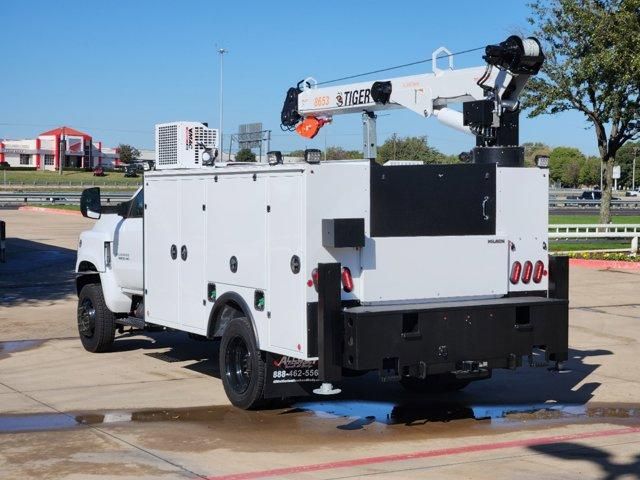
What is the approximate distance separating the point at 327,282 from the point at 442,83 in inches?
158

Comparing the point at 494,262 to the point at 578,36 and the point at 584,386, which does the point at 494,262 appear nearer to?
the point at 584,386

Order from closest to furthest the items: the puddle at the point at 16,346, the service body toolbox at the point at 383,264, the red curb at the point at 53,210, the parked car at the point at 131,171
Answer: the service body toolbox at the point at 383,264 → the parked car at the point at 131,171 → the puddle at the point at 16,346 → the red curb at the point at 53,210

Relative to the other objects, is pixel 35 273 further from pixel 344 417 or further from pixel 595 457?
pixel 595 457

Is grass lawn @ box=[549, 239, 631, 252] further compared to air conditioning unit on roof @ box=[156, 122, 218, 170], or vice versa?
grass lawn @ box=[549, 239, 631, 252]

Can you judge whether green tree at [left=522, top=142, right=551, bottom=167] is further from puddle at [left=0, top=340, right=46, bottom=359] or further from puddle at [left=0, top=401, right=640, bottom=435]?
puddle at [left=0, top=340, right=46, bottom=359]

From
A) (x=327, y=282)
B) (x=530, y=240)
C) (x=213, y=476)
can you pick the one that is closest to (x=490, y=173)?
(x=530, y=240)

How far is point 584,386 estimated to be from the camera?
11.3m

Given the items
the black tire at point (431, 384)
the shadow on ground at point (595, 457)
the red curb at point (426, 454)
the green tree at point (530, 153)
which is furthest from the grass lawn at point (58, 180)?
the shadow on ground at point (595, 457)

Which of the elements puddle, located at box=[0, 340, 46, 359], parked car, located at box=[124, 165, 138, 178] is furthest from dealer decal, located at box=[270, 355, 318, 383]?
puddle, located at box=[0, 340, 46, 359]

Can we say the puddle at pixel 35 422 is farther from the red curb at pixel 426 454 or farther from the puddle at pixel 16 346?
the puddle at pixel 16 346

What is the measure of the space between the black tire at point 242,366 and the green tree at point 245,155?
10.1ft

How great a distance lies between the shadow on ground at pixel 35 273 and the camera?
19625mm

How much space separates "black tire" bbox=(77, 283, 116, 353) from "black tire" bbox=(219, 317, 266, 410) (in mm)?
3292

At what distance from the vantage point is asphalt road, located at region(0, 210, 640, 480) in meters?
7.69
